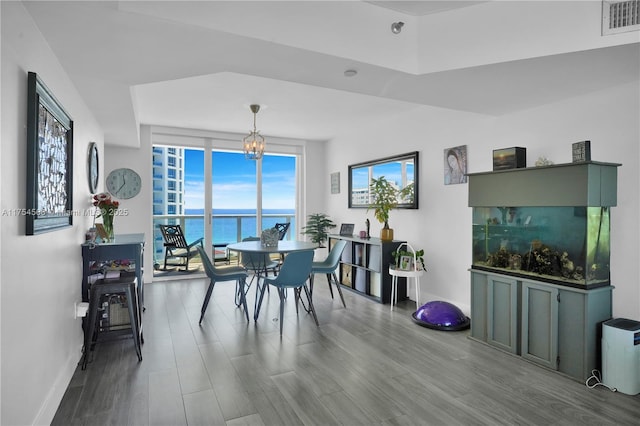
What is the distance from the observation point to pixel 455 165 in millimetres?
4270

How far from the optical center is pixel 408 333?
12.0ft

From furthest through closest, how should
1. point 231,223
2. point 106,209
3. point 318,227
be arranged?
point 231,223 → point 318,227 → point 106,209

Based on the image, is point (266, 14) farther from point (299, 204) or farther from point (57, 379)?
point (299, 204)

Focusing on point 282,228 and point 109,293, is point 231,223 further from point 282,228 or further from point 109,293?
point 109,293

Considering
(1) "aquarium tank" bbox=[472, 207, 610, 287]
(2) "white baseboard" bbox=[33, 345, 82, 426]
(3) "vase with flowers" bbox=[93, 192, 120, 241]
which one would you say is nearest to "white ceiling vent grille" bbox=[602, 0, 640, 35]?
(1) "aquarium tank" bbox=[472, 207, 610, 287]

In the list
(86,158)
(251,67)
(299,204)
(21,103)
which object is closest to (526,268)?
(251,67)

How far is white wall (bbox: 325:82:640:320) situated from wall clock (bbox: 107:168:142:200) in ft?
11.4

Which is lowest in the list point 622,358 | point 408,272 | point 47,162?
point 622,358

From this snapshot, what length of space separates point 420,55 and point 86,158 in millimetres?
3193

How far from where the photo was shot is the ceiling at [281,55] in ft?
6.25

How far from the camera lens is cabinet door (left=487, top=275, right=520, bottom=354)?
310cm

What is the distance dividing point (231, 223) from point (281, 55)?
5.46 m

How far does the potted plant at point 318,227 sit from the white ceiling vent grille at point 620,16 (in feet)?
16.8

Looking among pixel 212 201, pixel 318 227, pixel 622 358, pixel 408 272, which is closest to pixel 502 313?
pixel 622 358
